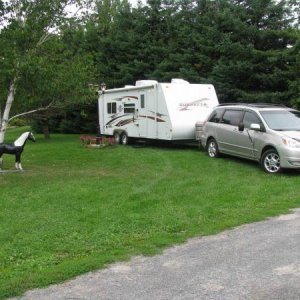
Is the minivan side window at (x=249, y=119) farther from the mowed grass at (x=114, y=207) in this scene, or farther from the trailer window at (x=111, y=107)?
the trailer window at (x=111, y=107)

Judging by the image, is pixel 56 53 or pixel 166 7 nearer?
pixel 56 53

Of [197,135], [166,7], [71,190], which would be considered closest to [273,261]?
[71,190]

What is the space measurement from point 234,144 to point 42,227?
27.3ft

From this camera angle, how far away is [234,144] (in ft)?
46.5

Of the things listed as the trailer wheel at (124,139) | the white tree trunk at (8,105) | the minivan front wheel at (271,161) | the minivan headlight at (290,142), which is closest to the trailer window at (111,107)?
the trailer wheel at (124,139)

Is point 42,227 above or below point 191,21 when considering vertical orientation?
below

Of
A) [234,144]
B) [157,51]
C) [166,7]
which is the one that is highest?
[166,7]

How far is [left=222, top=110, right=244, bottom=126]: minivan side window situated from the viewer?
1419 cm

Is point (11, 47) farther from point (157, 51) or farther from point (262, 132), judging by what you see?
point (157, 51)

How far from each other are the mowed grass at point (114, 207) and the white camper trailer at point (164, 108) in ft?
10.1

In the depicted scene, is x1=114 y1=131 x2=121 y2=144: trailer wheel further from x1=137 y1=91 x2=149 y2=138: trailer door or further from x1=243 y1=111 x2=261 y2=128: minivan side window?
x1=243 y1=111 x2=261 y2=128: minivan side window

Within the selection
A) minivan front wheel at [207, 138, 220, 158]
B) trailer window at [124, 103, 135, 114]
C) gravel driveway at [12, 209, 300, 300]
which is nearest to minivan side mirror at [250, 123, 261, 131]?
minivan front wheel at [207, 138, 220, 158]

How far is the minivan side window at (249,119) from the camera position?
1337 cm

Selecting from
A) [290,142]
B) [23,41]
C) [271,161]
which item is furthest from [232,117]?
[23,41]
